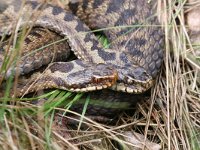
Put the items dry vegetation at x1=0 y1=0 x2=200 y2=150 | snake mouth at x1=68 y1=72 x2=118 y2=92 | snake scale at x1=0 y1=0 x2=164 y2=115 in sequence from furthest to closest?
snake scale at x1=0 y1=0 x2=164 y2=115 < snake mouth at x1=68 y1=72 x2=118 y2=92 < dry vegetation at x1=0 y1=0 x2=200 y2=150

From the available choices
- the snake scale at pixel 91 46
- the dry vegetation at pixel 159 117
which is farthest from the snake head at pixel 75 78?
the dry vegetation at pixel 159 117

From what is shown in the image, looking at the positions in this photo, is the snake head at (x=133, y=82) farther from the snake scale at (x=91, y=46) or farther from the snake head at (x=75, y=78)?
the snake head at (x=75, y=78)

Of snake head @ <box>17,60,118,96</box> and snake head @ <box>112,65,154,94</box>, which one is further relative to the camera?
snake head @ <box>112,65,154,94</box>

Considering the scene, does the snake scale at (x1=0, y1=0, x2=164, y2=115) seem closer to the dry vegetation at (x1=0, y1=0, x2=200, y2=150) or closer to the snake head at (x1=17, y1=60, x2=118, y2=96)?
the snake head at (x1=17, y1=60, x2=118, y2=96)

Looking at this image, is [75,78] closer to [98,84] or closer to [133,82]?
[98,84]

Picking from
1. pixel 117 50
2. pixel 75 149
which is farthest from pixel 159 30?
pixel 75 149

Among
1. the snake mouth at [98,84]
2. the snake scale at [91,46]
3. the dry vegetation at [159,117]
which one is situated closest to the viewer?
the dry vegetation at [159,117]

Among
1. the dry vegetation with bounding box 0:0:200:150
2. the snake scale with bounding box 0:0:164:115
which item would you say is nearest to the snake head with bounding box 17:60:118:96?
the snake scale with bounding box 0:0:164:115
